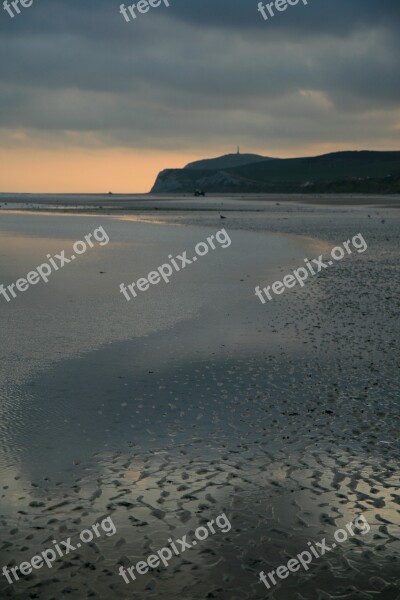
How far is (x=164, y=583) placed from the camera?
5.66 meters

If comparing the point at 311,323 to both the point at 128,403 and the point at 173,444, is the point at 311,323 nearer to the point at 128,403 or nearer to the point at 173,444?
the point at 128,403

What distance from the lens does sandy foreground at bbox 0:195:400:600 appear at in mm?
5914

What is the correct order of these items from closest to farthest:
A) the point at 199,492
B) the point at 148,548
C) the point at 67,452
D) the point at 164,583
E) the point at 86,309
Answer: the point at 164,583 → the point at 148,548 → the point at 199,492 → the point at 67,452 → the point at 86,309

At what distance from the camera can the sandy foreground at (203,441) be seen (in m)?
5.91

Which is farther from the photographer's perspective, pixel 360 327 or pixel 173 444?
pixel 360 327

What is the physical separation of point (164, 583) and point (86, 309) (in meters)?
12.9

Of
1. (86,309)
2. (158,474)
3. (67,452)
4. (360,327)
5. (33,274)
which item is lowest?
(360,327)

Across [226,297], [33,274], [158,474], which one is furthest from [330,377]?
[33,274]

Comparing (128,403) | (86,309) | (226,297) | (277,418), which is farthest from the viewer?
(226,297)

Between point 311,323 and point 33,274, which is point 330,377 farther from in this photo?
point 33,274

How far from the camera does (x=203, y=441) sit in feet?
28.8

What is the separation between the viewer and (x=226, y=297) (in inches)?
786

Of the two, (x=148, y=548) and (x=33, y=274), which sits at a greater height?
(x=33, y=274)

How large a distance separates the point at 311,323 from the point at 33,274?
40.6ft
